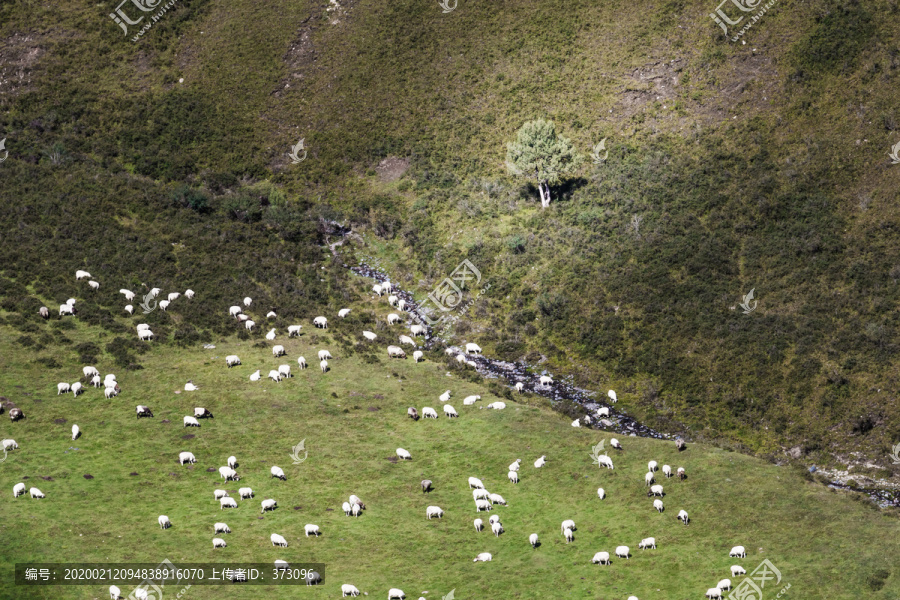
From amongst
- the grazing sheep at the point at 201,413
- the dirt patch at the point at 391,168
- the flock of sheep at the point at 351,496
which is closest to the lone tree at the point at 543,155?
the dirt patch at the point at 391,168

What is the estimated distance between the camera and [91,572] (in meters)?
38.5

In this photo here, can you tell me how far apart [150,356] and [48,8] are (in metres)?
65.7

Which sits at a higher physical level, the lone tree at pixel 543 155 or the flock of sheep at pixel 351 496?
the lone tree at pixel 543 155

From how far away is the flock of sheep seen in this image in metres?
41.7

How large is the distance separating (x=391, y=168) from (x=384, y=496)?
157 feet

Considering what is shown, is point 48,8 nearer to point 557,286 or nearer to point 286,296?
point 286,296

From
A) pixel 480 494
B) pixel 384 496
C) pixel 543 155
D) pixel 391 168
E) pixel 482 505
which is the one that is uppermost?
pixel 391 168

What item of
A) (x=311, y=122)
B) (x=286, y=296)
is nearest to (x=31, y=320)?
(x=286, y=296)

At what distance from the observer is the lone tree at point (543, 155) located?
76875mm

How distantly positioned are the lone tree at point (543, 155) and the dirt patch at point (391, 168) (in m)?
13.5

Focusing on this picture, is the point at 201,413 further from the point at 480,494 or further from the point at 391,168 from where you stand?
the point at 391,168

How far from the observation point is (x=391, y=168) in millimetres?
88312

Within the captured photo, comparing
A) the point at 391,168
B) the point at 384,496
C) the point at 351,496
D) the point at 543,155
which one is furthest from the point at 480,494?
the point at 391,168

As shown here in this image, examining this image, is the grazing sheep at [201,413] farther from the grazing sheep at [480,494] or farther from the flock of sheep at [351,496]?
the grazing sheep at [480,494]
